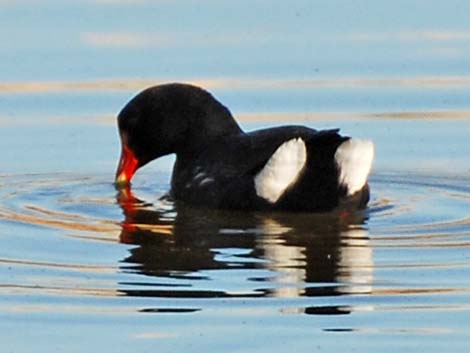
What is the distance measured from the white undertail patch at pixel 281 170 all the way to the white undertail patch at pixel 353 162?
265 millimetres

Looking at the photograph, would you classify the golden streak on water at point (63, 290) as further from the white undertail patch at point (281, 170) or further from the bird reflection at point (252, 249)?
the white undertail patch at point (281, 170)

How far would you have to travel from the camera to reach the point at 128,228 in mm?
10500

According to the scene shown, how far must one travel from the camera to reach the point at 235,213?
35.5 feet

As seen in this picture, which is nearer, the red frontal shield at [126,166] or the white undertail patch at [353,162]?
the white undertail patch at [353,162]

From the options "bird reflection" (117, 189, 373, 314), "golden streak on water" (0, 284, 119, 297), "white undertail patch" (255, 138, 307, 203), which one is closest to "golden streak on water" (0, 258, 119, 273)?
"bird reflection" (117, 189, 373, 314)

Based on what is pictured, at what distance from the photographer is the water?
8.20 meters

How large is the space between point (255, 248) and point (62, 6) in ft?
21.0

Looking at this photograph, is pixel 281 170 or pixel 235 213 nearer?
pixel 281 170

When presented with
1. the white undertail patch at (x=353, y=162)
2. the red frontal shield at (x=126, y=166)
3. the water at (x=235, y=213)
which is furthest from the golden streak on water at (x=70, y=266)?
the red frontal shield at (x=126, y=166)

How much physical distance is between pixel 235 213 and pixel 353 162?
83 cm

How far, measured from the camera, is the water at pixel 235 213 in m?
8.20

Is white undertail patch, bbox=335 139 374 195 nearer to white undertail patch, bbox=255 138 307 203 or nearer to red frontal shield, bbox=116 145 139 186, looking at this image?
white undertail patch, bbox=255 138 307 203

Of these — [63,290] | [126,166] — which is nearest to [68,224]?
[126,166]

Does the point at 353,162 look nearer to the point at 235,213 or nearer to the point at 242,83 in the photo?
the point at 235,213
